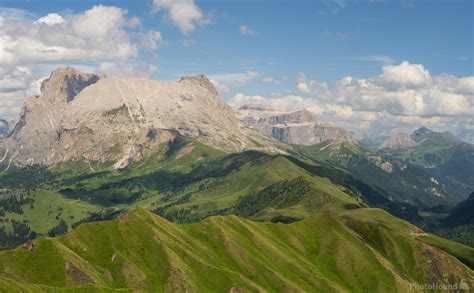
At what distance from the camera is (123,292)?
199 meters

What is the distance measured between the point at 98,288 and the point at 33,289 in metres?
23.1

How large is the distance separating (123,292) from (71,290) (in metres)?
20.5

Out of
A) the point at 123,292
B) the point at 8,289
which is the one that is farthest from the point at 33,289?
the point at 123,292

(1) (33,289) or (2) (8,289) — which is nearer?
(2) (8,289)

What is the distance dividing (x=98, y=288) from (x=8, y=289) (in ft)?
109

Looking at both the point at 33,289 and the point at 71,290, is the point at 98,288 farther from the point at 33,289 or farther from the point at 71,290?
the point at 33,289

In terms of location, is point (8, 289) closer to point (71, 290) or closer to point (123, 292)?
point (71, 290)

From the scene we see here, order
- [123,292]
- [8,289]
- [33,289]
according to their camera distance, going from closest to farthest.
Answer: [8,289], [33,289], [123,292]

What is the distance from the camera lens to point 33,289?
7185 inches

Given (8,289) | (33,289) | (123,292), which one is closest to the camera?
(8,289)

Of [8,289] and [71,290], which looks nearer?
[8,289]

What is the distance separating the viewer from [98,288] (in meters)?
193

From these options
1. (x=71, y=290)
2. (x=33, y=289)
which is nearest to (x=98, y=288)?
(x=71, y=290)

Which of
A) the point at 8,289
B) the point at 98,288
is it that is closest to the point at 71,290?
the point at 98,288
